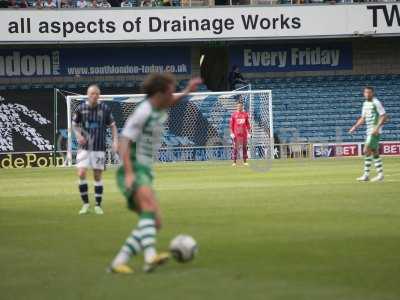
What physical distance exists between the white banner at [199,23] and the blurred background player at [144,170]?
3765cm

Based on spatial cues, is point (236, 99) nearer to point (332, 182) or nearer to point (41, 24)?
point (41, 24)

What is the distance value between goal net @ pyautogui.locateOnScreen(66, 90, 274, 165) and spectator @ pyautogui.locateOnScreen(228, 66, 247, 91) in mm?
4582

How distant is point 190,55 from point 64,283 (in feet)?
145

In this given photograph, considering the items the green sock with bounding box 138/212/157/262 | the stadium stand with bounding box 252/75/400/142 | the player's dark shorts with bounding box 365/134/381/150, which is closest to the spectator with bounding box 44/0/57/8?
the stadium stand with bounding box 252/75/400/142

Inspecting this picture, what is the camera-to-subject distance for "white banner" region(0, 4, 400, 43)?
47.5 m

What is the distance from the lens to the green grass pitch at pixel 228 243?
30.9 feet

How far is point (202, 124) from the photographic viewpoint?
47875mm

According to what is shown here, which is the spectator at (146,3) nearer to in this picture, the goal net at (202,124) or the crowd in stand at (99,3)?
the crowd in stand at (99,3)

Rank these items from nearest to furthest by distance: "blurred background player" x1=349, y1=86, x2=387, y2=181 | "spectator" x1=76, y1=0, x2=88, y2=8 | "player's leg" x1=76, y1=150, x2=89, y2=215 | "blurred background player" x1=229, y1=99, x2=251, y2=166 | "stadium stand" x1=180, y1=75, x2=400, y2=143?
"player's leg" x1=76, y1=150, x2=89, y2=215 < "blurred background player" x1=349, y1=86, x2=387, y2=181 < "blurred background player" x1=229, y1=99, x2=251, y2=166 < "spectator" x1=76, y1=0, x2=88, y2=8 < "stadium stand" x1=180, y1=75, x2=400, y2=143

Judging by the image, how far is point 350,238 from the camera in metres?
13.5

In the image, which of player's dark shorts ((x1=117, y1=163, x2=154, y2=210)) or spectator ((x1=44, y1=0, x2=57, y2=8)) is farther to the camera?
spectator ((x1=44, y1=0, x2=57, y2=8))

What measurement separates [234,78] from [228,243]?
39966mm

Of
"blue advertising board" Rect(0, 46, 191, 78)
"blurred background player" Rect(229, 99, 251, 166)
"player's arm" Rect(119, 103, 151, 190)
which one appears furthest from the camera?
"blue advertising board" Rect(0, 46, 191, 78)

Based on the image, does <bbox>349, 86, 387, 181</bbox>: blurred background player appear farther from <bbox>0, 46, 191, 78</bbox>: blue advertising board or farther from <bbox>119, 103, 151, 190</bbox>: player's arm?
<bbox>0, 46, 191, 78</bbox>: blue advertising board
